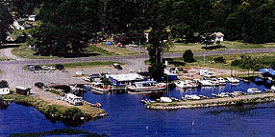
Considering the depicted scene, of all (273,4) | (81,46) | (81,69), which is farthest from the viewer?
(273,4)

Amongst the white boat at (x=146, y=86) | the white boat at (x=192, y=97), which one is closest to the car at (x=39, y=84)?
the white boat at (x=146, y=86)

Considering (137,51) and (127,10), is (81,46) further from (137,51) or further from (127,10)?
(127,10)

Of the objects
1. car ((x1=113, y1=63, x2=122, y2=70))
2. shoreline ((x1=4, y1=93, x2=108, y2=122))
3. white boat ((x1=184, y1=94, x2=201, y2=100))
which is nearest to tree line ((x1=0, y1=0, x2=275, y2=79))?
car ((x1=113, y1=63, x2=122, y2=70))

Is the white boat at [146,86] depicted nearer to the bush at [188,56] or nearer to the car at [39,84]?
the car at [39,84]

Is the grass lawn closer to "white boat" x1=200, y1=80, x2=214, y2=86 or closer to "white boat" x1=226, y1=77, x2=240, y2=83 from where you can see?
"white boat" x1=226, y1=77, x2=240, y2=83

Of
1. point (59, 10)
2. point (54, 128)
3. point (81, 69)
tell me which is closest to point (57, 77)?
point (81, 69)

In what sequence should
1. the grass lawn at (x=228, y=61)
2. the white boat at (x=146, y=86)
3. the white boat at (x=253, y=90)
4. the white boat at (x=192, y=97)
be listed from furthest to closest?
the grass lawn at (x=228, y=61)
the white boat at (x=146, y=86)
the white boat at (x=253, y=90)
the white boat at (x=192, y=97)
